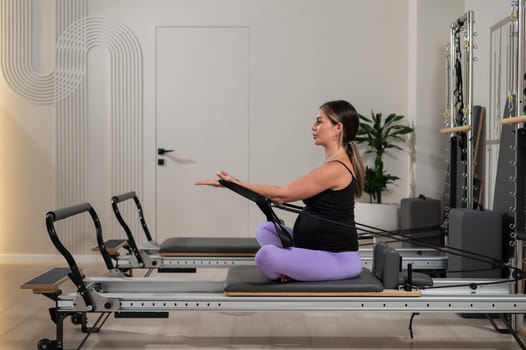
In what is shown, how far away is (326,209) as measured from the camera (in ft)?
9.39

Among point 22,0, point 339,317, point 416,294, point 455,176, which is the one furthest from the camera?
point 22,0

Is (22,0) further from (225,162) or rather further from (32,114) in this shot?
(225,162)

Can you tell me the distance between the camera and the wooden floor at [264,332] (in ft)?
10.6

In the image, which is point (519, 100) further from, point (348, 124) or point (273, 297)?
point (273, 297)

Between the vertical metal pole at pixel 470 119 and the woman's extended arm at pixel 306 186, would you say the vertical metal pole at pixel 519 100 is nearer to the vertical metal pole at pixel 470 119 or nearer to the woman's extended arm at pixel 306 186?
the vertical metal pole at pixel 470 119

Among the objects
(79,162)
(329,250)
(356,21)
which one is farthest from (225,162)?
(329,250)

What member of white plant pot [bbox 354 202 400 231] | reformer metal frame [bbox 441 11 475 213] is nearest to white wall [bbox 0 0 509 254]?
white plant pot [bbox 354 202 400 231]

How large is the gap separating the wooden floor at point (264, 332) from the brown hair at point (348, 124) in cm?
84

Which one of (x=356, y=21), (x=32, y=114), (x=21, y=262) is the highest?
(x=356, y=21)

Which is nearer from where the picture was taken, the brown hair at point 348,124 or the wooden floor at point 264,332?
the brown hair at point 348,124

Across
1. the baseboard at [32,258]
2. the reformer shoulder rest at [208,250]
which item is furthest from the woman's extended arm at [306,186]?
the baseboard at [32,258]

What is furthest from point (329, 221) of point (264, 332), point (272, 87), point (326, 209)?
point (272, 87)

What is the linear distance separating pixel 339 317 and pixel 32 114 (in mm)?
3448

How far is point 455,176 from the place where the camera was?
481cm
